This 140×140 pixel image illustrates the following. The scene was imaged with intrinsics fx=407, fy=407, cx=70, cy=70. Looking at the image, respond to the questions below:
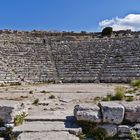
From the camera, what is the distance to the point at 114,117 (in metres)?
7.93

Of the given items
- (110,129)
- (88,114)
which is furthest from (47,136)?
(110,129)

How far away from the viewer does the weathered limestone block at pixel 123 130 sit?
25.3 ft

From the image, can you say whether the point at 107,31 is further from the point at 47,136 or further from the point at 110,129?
the point at 47,136

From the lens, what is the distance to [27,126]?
8.10 m

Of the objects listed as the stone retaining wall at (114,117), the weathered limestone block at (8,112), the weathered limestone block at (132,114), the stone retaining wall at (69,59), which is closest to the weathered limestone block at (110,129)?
the stone retaining wall at (114,117)

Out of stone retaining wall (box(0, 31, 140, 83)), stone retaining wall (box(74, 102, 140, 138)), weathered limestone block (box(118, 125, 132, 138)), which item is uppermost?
stone retaining wall (box(0, 31, 140, 83))

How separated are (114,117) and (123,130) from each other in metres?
0.32

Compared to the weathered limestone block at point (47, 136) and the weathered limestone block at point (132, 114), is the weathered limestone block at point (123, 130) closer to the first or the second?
the weathered limestone block at point (132, 114)

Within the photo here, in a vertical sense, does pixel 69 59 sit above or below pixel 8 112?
above

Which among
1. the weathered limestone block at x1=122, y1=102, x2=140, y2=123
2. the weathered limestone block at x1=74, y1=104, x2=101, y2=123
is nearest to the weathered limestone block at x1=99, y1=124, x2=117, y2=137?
the weathered limestone block at x1=74, y1=104, x2=101, y2=123

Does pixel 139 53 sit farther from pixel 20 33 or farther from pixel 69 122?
pixel 69 122

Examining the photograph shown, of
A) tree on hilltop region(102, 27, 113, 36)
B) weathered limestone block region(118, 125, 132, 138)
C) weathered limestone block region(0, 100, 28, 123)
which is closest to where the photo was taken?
weathered limestone block region(118, 125, 132, 138)

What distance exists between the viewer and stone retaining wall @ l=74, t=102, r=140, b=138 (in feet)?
25.5

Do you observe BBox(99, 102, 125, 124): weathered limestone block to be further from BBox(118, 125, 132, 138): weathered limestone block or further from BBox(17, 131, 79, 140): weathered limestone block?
BBox(17, 131, 79, 140): weathered limestone block
